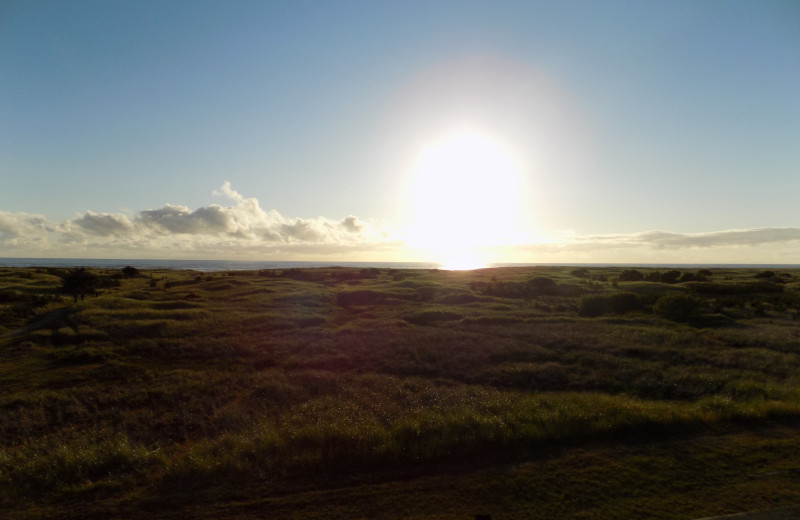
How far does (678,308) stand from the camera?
37562mm

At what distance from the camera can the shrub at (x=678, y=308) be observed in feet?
120

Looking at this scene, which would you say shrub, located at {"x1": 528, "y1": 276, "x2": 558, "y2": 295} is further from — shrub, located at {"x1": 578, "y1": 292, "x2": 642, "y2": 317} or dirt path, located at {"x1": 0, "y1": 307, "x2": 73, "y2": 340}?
dirt path, located at {"x1": 0, "y1": 307, "x2": 73, "y2": 340}

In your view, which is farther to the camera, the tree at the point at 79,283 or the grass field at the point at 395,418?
the tree at the point at 79,283

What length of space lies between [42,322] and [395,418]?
36522mm

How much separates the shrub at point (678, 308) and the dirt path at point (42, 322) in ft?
177

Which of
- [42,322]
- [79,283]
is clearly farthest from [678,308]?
[79,283]

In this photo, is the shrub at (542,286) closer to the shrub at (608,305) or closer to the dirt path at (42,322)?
the shrub at (608,305)

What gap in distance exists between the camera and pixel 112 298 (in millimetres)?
42469

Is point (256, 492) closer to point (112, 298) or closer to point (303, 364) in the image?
point (303, 364)

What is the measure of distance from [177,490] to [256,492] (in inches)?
74.1

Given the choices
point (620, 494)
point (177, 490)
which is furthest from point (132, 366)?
point (620, 494)

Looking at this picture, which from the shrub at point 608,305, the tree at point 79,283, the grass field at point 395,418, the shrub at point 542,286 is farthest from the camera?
the shrub at point 542,286

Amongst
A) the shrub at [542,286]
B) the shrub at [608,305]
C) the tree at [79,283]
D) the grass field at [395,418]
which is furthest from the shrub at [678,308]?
the tree at [79,283]

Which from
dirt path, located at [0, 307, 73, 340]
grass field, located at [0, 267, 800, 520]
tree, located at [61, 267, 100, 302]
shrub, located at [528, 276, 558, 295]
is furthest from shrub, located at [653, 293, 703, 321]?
tree, located at [61, 267, 100, 302]
